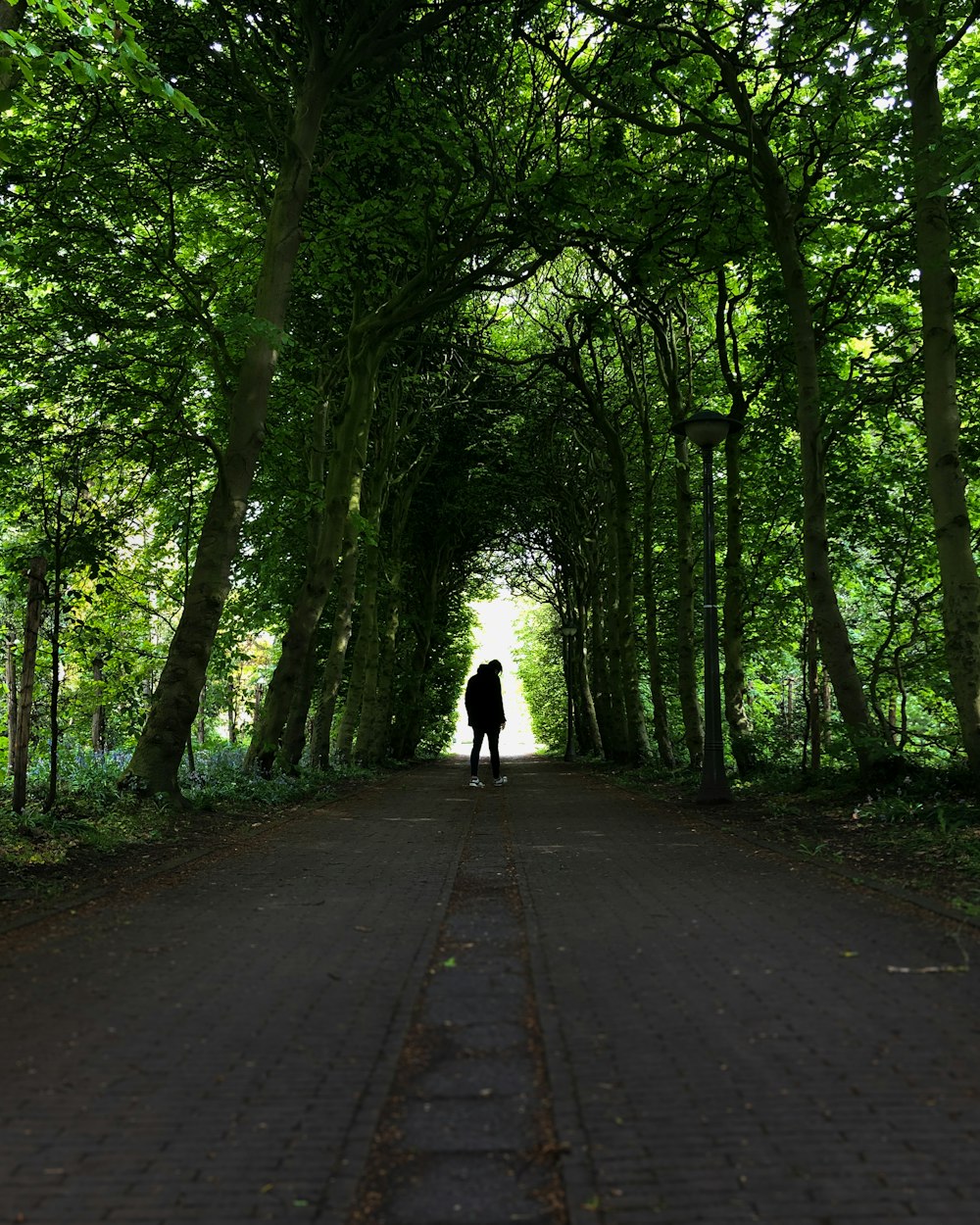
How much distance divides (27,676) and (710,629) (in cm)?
821

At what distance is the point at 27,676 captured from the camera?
8789mm

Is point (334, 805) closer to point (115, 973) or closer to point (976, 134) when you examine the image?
point (115, 973)

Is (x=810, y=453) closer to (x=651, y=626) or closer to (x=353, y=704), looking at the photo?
(x=651, y=626)

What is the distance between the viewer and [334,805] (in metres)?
14.6

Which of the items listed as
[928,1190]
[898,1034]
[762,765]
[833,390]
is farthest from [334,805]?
[928,1190]

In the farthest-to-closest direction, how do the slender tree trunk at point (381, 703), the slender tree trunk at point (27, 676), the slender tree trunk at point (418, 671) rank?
the slender tree trunk at point (418, 671), the slender tree trunk at point (381, 703), the slender tree trunk at point (27, 676)

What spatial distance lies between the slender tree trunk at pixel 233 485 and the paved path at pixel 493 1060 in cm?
466

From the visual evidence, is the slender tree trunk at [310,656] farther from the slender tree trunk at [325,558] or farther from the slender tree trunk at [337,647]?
the slender tree trunk at [337,647]

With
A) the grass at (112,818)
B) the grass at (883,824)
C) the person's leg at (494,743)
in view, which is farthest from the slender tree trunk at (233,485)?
the person's leg at (494,743)

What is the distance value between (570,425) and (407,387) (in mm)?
5315

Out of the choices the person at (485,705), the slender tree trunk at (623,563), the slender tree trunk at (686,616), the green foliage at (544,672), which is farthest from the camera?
the green foliage at (544,672)

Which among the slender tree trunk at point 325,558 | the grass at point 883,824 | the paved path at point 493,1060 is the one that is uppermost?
the slender tree trunk at point 325,558

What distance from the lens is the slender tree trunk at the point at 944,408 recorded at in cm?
955

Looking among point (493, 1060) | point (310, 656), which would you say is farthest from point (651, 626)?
point (493, 1060)
